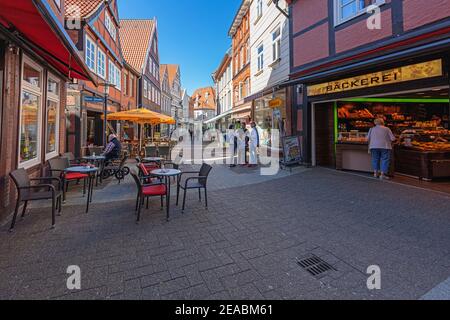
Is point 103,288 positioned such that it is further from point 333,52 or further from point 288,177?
point 333,52

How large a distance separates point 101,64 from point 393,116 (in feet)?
48.9

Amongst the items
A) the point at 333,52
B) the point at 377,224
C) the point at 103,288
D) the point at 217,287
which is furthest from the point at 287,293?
the point at 333,52

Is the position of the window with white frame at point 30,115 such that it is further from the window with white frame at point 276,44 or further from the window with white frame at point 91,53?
the window with white frame at point 276,44

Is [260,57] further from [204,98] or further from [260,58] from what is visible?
[204,98]

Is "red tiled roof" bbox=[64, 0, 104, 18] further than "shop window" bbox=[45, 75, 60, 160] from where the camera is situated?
Yes

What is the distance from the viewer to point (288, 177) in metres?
7.65

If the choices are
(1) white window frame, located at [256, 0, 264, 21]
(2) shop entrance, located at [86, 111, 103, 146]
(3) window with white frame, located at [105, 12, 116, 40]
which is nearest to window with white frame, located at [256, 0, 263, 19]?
(1) white window frame, located at [256, 0, 264, 21]

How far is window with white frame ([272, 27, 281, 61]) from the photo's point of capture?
10.9m

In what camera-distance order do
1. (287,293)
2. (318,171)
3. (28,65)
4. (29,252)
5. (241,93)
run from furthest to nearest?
(241,93), (318,171), (28,65), (29,252), (287,293)

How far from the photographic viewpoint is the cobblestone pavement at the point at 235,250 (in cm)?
223

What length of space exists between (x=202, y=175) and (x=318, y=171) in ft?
17.2

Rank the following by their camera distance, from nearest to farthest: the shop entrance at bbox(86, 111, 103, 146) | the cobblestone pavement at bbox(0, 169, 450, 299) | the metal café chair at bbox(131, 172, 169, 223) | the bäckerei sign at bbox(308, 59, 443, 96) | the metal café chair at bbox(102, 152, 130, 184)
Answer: the cobblestone pavement at bbox(0, 169, 450, 299) → the metal café chair at bbox(131, 172, 169, 223) → the bäckerei sign at bbox(308, 59, 443, 96) → the metal café chair at bbox(102, 152, 130, 184) → the shop entrance at bbox(86, 111, 103, 146)

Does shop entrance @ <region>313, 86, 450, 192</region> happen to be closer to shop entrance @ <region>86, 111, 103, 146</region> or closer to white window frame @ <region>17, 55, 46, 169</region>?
white window frame @ <region>17, 55, 46, 169</region>

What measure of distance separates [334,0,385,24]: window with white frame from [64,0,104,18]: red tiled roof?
36.6 feet
